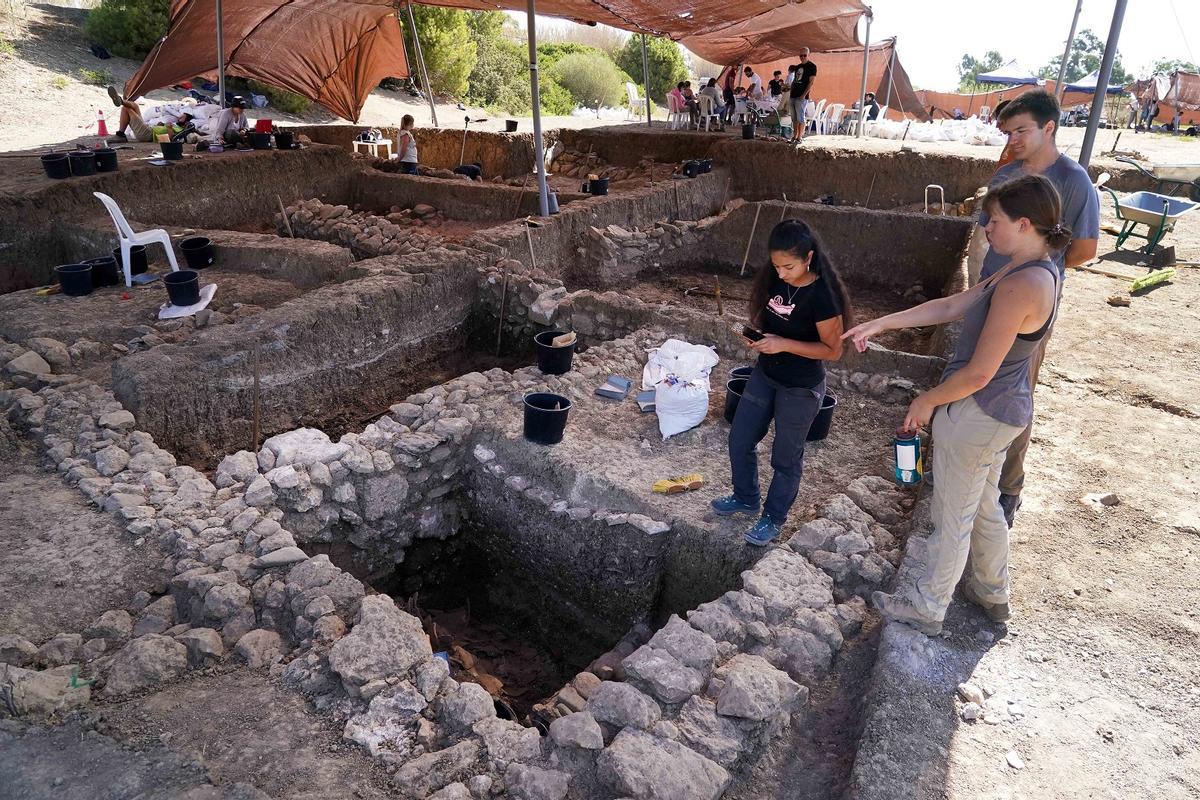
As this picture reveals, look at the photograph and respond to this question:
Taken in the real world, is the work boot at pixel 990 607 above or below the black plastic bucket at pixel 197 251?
below

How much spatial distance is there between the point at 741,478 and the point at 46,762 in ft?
9.80

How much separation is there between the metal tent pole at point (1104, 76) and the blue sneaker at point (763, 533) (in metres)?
2.73

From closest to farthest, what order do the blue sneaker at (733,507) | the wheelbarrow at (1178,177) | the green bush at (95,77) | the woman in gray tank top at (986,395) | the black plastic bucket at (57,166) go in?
the woman in gray tank top at (986,395) < the blue sneaker at (733,507) < the black plastic bucket at (57,166) < the wheelbarrow at (1178,177) < the green bush at (95,77)

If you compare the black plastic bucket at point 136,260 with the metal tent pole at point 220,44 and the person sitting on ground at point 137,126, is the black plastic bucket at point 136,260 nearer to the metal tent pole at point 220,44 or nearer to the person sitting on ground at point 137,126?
the metal tent pole at point 220,44

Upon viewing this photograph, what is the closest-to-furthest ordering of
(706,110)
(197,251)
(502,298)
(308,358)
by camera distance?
(308,358)
(502,298)
(197,251)
(706,110)

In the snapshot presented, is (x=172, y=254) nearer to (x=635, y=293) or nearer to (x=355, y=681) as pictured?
(x=635, y=293)

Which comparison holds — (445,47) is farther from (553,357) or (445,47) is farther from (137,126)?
(553,357)

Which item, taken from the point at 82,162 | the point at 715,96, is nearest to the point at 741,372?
the point at 82,162

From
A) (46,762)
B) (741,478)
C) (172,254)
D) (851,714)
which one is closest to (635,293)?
(172,254)

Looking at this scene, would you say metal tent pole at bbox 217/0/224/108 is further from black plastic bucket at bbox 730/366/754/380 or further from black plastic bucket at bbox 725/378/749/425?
black plastic bucket at bbox 725/378/749/425

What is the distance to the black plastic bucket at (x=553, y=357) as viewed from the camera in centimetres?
539

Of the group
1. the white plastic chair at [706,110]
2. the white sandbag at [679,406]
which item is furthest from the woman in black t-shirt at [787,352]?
the white plastic chair at [706,110]

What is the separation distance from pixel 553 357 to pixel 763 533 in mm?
2290

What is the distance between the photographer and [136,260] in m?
6.71
